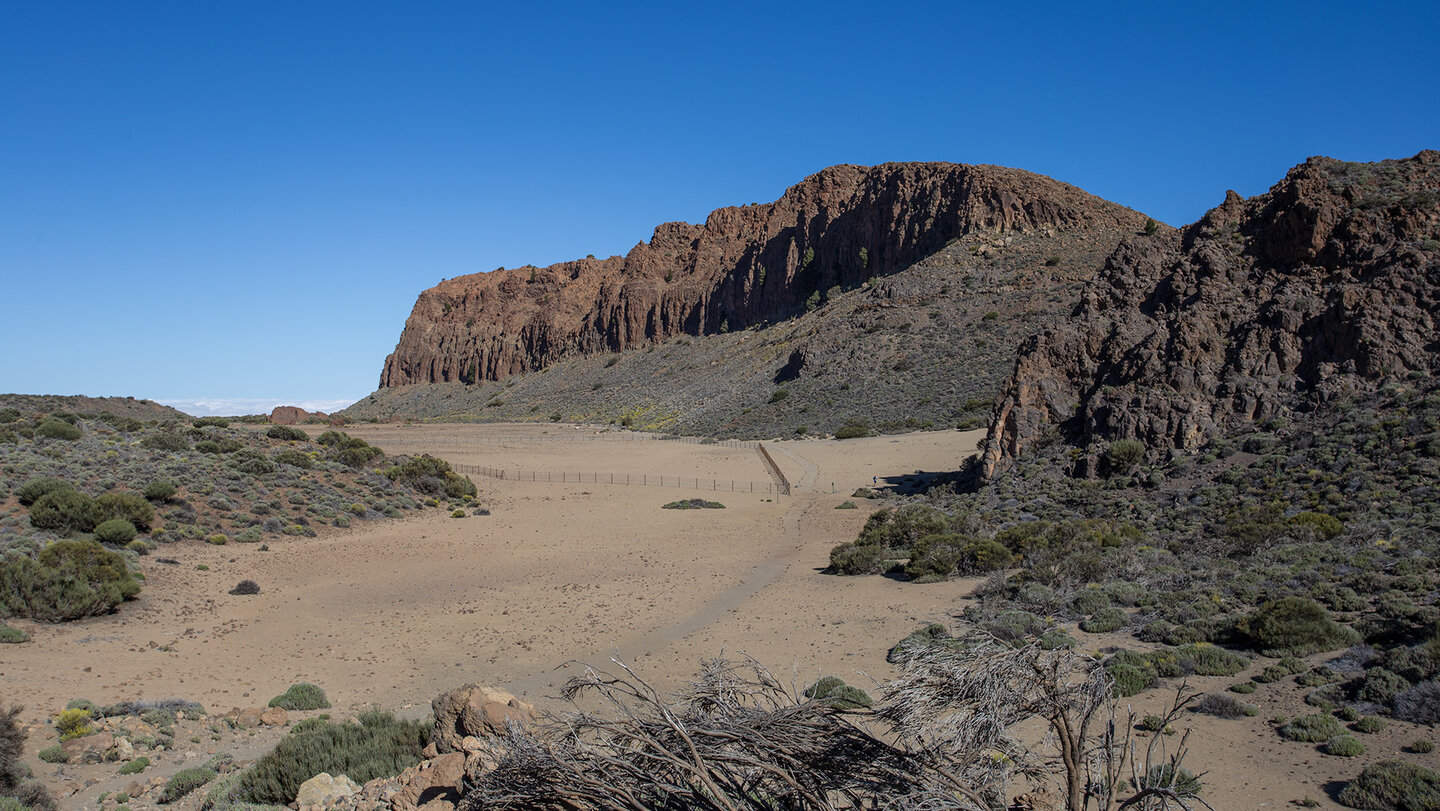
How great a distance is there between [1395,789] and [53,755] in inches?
511

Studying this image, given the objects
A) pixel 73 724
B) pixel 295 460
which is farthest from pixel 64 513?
pixel 73 724

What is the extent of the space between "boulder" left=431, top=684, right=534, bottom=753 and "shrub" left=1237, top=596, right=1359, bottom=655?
9.24 meters

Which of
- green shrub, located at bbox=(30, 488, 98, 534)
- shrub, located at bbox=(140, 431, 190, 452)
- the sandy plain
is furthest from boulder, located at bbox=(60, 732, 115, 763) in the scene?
shrub, located at bbox=(140, 431, 190, 452)

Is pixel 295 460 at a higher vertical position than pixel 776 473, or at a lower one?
higher

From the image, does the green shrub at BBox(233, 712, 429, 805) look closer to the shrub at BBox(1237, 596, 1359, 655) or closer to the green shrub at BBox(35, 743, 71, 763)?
the green shrub at BBox(35, 743, 71, 763)

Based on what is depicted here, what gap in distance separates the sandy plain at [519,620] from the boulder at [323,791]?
8.27ft

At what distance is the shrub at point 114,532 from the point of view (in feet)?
62.1

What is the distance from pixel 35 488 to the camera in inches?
810

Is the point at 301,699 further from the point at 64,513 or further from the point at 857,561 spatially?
the point at 64,513

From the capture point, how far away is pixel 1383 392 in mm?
18375

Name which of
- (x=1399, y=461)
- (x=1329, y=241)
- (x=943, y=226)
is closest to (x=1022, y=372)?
(x=1329, y=241)

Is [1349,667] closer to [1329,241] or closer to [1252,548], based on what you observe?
[1252,548]

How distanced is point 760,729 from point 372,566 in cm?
1881

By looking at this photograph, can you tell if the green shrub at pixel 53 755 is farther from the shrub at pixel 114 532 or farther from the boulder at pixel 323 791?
the shrub at pixel 114 532
